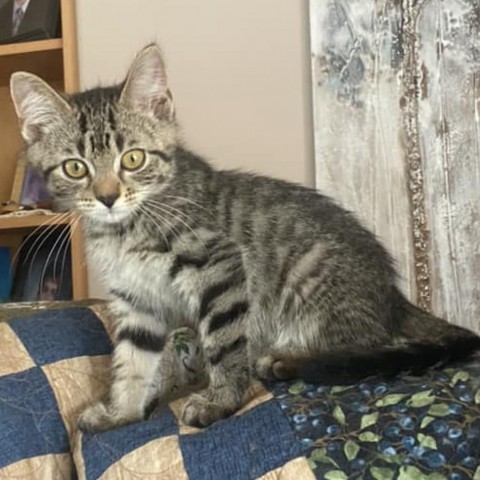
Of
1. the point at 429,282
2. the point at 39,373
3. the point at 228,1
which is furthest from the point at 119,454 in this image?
the point at 228,1

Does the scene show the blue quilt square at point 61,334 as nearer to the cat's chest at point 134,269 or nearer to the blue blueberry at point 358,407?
the cat's chest at point 134,269

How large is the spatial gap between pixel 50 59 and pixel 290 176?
0.74 metres

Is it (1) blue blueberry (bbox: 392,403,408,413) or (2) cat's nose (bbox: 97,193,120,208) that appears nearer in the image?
(1) blue blueberry (bbox: 392,403,408,413)

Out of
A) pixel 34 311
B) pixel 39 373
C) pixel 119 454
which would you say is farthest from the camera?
pixel 34 311

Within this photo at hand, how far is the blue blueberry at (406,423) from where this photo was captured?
0.88 metres

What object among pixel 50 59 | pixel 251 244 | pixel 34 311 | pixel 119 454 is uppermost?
pixel 50 59

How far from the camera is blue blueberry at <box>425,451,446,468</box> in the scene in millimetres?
829

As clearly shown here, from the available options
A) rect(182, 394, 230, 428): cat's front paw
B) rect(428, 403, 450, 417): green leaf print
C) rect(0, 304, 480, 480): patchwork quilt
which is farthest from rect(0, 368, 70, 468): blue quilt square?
rect(428, 403, 450, 417): green leaf print

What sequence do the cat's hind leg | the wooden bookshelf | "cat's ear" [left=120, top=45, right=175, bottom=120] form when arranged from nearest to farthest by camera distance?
the cat's hind leg
"cat's ear" [left=120, top=45, right=175, bottom=120]
the wooden bookshelf

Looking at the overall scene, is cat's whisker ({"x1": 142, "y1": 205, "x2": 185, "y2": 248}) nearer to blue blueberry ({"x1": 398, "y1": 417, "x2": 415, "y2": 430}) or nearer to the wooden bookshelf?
blue blueberry ({"x1": 398, "y1": 417, "x2": 415, "y2": 430})

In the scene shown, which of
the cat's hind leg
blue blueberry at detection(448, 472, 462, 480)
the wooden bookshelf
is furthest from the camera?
the wooden bookshelf

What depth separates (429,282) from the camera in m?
1.77

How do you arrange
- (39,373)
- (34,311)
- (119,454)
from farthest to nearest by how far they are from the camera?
(34,311)
(39,373)
(119,454)

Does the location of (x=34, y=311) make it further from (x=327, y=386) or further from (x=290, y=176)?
(x=290, y=176)
